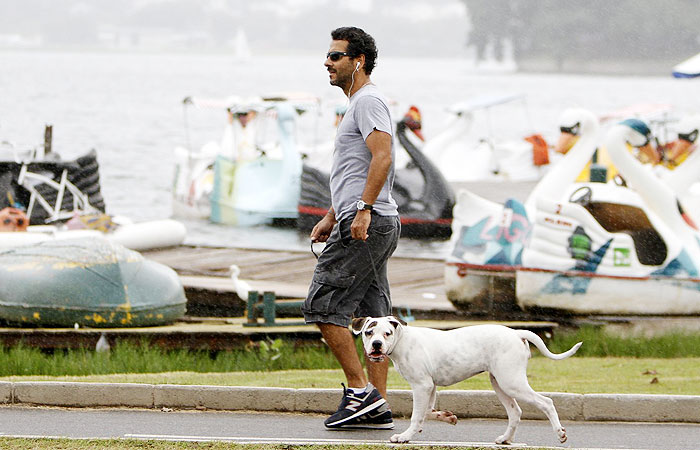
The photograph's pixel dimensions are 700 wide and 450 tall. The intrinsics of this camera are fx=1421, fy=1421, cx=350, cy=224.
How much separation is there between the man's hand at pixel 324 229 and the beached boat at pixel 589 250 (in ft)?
16.0

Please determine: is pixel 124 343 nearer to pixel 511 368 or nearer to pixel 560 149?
pixel 511 368

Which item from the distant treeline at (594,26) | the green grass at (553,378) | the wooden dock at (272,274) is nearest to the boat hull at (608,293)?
the wooden dock at (272,274)

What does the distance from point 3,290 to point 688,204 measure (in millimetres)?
7012

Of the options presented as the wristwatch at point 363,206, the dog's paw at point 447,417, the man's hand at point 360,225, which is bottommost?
the dog's paw at point 447,417

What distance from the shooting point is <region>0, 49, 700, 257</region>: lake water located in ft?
141

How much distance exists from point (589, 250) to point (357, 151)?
5486 mm

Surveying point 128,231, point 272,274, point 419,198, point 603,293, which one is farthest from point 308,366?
point 419,198

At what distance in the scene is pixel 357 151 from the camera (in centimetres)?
781

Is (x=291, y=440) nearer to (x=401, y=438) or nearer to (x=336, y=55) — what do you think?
(x=401, y=438)

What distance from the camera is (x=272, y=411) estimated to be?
28.5 feet

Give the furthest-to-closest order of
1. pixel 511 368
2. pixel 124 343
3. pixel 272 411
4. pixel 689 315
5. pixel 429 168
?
pixel 429 168
pixel 689 315
pixel 124 343
pixel 272 411
pixel 511 368

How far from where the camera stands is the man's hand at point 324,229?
8086 mm

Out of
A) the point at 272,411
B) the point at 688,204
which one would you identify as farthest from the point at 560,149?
the point at 272,411

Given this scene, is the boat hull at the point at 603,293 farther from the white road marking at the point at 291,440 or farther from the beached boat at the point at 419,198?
the beached boat at the point at 419,198
